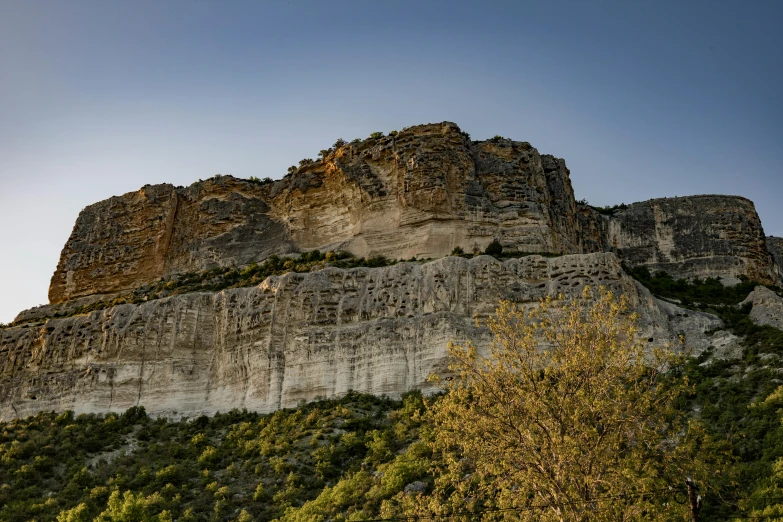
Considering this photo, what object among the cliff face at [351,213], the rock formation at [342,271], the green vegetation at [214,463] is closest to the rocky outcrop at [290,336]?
the rock formation at [342,271]

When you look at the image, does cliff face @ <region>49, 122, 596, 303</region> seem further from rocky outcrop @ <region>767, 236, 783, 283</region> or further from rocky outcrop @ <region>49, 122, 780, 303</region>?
rocky outcrop @ <region>767, 236, 783, 283</region>

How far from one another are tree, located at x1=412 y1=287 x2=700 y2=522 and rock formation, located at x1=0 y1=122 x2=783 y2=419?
1711 cm

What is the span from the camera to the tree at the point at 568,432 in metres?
21.0

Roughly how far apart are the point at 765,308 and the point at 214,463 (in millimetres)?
25258

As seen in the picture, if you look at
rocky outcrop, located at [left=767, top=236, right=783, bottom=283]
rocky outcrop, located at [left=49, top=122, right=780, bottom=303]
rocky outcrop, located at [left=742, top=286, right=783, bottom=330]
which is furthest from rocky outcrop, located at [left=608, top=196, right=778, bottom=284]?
rocky outcrop, located at [left=742, top=286, right=783, bottom=330]

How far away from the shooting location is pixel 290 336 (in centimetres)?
4397

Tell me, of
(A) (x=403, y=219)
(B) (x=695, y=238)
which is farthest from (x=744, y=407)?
(B) (x=695, y=238)

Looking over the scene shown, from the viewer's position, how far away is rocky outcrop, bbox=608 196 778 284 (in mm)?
59312

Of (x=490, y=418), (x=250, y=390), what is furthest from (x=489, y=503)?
(x=250, y=390)

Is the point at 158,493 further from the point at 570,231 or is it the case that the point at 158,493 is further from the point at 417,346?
the point at 570,231

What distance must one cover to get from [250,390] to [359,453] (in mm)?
9149

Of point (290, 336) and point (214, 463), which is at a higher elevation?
point (290, 336)

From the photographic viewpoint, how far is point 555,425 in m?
21.8

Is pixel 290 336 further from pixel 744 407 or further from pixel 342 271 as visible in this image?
pixel 744 407
